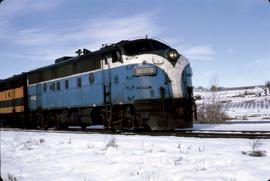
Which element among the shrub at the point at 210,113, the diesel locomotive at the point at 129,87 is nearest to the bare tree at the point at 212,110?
the shrub at the point at 210,113

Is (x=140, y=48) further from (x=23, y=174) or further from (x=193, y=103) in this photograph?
(x=23, y=174)

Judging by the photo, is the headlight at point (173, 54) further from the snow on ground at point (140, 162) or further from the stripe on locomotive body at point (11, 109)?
the stripe on locomotive body at point (11, 109)

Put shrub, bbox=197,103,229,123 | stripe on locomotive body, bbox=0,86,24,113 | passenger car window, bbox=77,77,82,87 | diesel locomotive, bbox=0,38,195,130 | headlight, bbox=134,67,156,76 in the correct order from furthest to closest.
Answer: stripe on locomotive body, bbox=0,86,24,113 → shrub, bbox=197,103,229,123 → passenger car window, bbox=77,77,82,87 → headlight, bbox=134,67,156,76 → diesel locomotive, bbox=0,38,195,130

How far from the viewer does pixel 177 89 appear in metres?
16.1

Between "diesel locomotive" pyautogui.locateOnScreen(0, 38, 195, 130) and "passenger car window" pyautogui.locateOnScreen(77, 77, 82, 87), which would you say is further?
"passenger car window" pyautogui.locateOnScreen(77, 77, 82, 87)

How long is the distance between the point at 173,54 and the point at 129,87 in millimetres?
2259

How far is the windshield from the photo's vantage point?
53.8 ft

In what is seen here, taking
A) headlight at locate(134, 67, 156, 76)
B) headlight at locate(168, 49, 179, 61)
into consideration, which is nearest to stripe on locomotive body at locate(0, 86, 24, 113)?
headlight at locate(134, 67, 156, 76)

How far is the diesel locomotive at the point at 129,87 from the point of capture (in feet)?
51.5

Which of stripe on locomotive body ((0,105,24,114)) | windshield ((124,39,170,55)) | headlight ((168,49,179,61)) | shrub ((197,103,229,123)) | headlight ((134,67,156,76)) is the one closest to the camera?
headlight ((134,67,156,76))

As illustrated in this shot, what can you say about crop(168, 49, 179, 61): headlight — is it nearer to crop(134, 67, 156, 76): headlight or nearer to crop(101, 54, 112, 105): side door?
crop(134, 67, 156, 76): headlight

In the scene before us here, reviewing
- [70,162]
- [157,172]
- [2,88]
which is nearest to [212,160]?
[157,172]

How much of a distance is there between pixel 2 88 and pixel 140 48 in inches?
722

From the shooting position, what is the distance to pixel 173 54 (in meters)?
16.1
